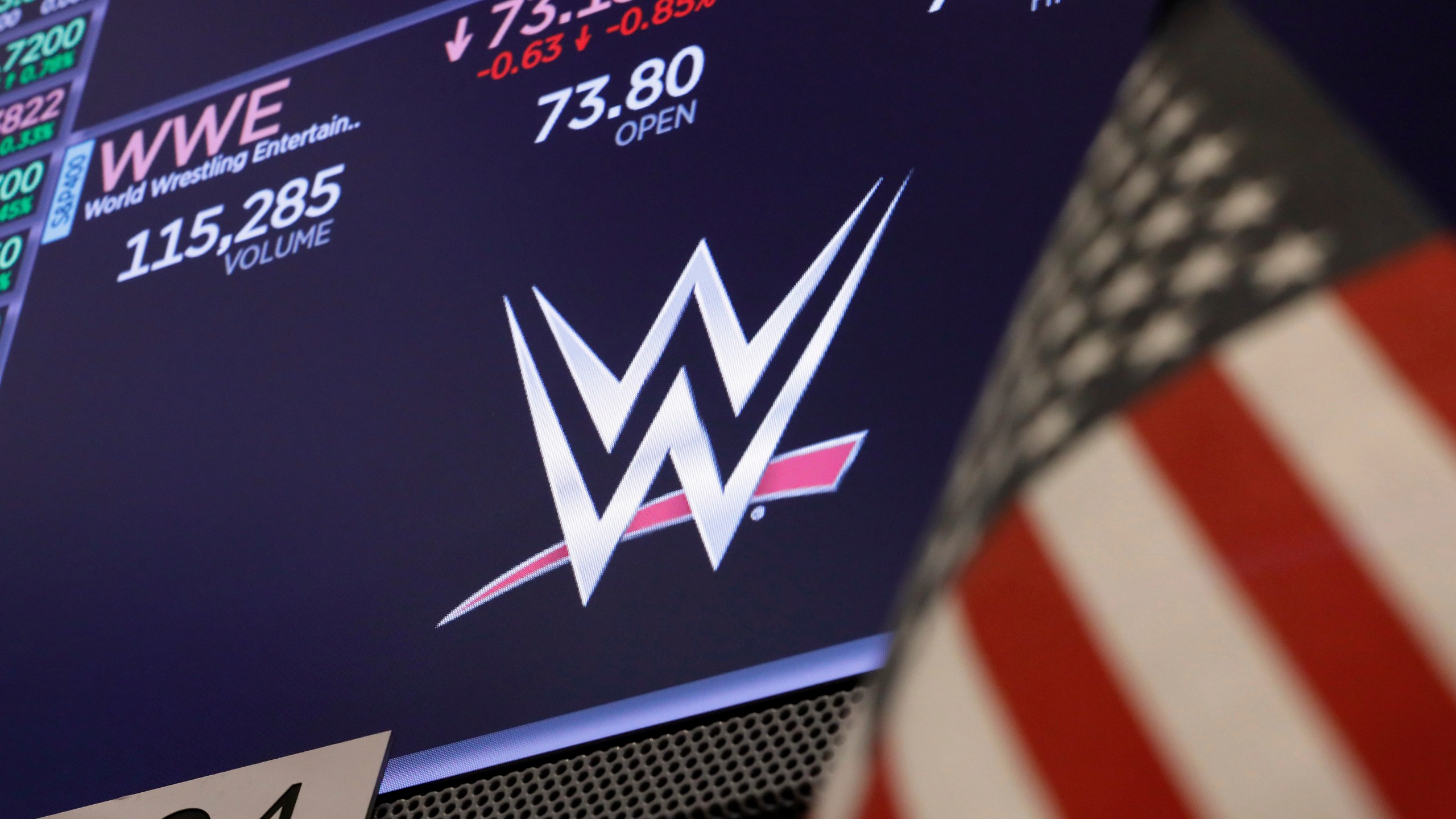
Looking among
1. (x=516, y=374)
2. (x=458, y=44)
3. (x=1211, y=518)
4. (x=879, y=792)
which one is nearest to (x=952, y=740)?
(x=879, y=792)

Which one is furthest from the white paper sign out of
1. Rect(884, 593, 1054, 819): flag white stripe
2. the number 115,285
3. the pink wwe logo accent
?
Rect(884, 593, 1054, 819): flag white stripe

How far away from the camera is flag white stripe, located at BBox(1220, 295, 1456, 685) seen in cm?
51

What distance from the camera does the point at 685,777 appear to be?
144cm

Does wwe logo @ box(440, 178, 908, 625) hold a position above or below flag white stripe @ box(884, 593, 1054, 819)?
above

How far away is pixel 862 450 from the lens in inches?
59.9

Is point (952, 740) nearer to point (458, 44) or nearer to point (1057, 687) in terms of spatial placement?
point (1057, 687)

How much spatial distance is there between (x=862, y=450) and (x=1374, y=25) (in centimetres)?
72

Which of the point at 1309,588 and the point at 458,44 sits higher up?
the point at 458,44

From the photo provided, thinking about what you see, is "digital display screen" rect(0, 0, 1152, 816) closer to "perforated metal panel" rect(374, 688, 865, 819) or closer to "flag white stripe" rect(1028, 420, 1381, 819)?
"perforated metal panel" rect(374, 688, 865, 819)

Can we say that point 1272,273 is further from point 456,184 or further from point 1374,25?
point 456,184

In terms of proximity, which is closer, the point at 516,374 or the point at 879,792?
the point at 879,792

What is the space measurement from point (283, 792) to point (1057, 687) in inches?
45.0

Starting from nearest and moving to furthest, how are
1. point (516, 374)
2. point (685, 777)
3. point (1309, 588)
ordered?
point (1309, 588) → point (685, 777) → point (516, 374)

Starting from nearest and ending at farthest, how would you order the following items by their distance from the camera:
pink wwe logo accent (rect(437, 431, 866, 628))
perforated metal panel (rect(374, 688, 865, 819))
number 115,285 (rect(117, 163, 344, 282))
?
perforated metal panel (rect(374, 688, 865, 819)), pink wwe logo accent (rect(437, 431, 866, 628)), number 115,285 (rect(117, 163, 344, 282))
